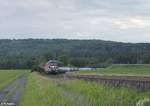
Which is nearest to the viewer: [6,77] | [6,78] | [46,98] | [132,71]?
[46,98]

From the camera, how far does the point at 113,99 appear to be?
23.7 m

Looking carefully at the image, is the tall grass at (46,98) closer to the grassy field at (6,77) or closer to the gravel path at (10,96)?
the gravel path at (10,96)

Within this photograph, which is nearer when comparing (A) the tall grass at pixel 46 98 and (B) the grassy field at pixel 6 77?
(A) the tall grass at pixel 46 98

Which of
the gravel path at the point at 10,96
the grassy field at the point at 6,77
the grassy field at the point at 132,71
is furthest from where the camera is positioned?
the grassy field at the point at 6,77

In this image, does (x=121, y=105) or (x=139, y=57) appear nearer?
(x=121, y=105)

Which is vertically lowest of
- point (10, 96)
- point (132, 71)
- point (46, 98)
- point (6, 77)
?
point (6, 77)

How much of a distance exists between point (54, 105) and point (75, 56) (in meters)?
162

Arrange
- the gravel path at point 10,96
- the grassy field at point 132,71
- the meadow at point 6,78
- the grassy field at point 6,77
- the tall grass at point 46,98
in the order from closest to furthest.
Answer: the tall grass at point 46,98 → the gravel path at point 10,96 → the grassy field at point 132,71 → the meadow at point 6,78 → the grassy field at point 6,77

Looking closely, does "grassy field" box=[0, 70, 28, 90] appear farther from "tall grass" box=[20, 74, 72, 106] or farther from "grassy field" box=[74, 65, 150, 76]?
"tall grass" box=[20, 74, 72, 106]

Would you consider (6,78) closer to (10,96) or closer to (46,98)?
(10,96)

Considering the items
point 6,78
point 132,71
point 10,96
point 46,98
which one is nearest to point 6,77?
point 6,78

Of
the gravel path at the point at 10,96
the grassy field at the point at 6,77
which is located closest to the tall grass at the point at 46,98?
the gravel path at the point at 10,96

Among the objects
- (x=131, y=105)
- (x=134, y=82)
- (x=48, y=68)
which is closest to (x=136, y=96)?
(x=131, y=105)

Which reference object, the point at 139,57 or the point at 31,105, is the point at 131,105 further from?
the point at 139,57
